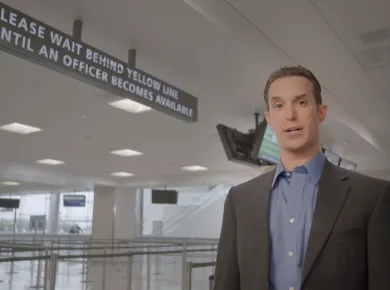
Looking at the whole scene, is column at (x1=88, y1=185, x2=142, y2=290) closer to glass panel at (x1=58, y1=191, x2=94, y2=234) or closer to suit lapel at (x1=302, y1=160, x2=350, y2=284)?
glass panel at (x1=58, y1=191, x2=94, y2=234)

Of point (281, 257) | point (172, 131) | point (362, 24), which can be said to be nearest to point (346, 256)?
point (281, 257)

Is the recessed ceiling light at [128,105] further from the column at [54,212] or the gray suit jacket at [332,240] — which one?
the column at [54,212]

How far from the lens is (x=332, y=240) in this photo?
0.92 metres

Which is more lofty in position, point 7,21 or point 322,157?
point 7,21

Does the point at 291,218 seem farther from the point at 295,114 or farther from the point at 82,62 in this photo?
the point at 82,62

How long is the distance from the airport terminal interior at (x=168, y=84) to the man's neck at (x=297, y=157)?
6.88 ft

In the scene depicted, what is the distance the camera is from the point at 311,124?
1.00 m

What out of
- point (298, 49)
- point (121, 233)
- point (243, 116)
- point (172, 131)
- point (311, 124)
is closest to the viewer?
point (311, 124)

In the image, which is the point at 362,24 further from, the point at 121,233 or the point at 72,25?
the point at 121,233

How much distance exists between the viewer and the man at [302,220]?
90cm

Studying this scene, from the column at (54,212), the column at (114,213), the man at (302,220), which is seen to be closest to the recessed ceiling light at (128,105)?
the man at (302,220)

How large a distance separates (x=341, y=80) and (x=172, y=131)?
3.91 meters

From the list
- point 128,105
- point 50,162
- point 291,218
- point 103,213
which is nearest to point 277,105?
point 291,218

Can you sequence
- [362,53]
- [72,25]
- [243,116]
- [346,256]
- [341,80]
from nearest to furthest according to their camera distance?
[346,256], [72,25], [362,53], [341,80], [243,116]
